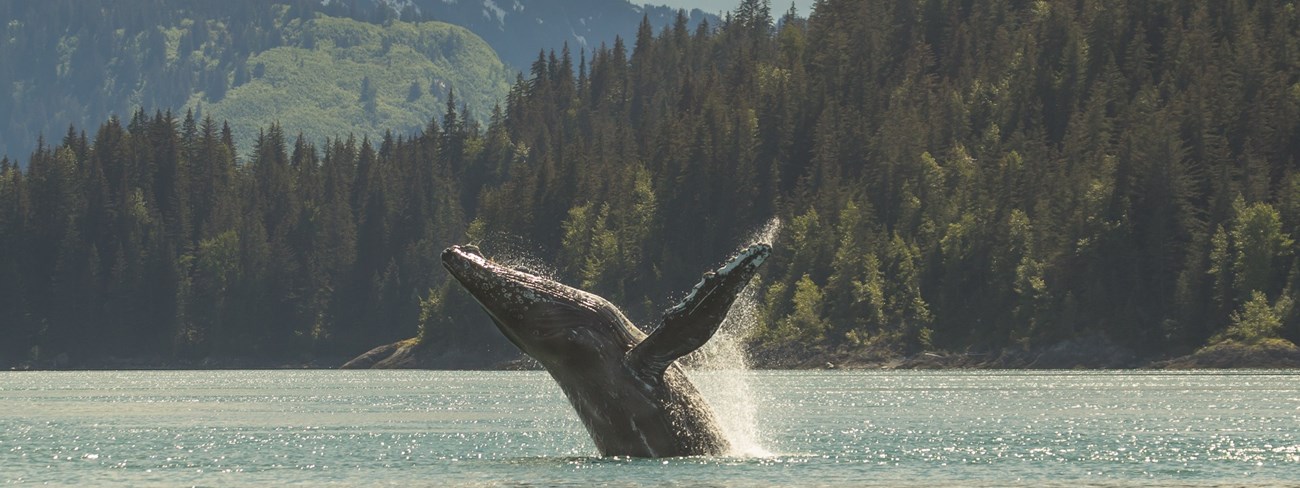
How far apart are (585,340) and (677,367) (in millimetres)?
2343

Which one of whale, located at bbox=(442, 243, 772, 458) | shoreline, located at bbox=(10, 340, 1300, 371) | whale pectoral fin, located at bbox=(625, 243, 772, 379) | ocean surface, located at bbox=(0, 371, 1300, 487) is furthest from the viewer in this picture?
shoreline, located at bbox=(10, 340, 1300, 371)

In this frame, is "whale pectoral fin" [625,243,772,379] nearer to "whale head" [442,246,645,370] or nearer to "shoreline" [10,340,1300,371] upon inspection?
"whale head" [442,246,645,370]

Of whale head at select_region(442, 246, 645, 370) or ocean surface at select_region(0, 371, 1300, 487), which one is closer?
whale head at select_region(442, 246, 645, 370)

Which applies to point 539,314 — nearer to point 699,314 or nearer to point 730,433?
point 699,314

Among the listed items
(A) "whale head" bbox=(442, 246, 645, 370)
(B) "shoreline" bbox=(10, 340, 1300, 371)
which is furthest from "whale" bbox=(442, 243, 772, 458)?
(B) "shoreline" bbox=(10, 340, 1300, 371)

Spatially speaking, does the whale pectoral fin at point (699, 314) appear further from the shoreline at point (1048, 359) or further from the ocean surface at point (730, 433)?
the shoreline at point (1048, 359)

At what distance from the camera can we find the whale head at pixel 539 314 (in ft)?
121

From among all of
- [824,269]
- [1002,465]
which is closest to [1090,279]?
[824,269]

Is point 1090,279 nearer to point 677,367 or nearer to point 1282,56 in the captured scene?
point 1282,56

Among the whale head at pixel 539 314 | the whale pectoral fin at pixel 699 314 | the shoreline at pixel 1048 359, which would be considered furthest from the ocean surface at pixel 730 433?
the shoreline at pixel 1048 359

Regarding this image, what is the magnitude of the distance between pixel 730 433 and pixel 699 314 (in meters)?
14.0

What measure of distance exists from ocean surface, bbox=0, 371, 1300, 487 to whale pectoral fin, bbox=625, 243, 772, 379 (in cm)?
247

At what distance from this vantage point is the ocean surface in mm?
41875

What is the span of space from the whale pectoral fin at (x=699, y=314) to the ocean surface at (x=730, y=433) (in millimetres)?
2472
